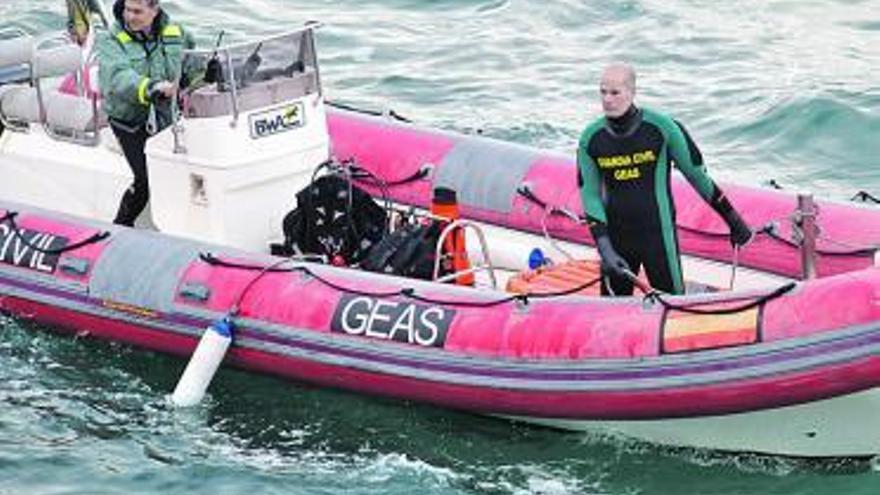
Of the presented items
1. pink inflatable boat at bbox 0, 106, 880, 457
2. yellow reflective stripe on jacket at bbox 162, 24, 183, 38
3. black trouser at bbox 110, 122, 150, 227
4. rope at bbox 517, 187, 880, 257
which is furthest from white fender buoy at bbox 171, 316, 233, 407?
rope at bbox 517, 187, 880, 257

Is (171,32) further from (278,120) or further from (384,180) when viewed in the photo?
(384,180)

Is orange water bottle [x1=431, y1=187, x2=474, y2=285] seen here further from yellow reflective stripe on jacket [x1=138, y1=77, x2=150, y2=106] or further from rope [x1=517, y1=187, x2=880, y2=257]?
yellow reflective stripe on jacket [x1=138, y1=77, x2=150, y2=106]

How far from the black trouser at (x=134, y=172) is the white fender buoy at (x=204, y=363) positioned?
125cm

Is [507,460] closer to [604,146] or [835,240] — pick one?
[604,146]

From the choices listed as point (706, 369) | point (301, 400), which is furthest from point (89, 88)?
point (706, 369)

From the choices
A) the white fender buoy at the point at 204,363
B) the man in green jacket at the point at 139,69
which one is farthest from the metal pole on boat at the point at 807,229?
the man in green jacket at the point at 139,69

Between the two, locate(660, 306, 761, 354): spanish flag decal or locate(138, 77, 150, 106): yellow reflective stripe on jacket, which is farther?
locate(138, 77, 150, 106): yellow reflective stripe on jacket

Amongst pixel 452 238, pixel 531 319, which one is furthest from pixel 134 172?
pixel 531 319

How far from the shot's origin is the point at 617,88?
801 cm

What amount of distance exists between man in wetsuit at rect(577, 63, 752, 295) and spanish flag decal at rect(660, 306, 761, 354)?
15.2 inches

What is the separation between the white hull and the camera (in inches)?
308

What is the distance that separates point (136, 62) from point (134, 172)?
0.63 m

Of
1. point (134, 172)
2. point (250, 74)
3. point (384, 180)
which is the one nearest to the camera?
point (250, 74)

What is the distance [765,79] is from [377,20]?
3.77 meters
